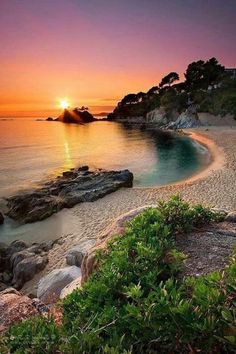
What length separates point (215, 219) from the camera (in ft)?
17.4

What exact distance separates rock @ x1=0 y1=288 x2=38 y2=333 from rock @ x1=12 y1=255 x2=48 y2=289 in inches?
279

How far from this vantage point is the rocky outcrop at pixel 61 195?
1823 cm

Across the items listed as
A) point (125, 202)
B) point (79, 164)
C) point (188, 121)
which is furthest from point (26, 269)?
point (188, 121)

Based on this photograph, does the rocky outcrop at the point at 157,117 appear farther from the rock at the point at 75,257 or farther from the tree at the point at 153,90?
the rock at the point at 75,257

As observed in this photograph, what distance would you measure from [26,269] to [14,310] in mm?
7769

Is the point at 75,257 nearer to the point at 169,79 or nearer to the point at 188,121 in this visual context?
the point at 188,121

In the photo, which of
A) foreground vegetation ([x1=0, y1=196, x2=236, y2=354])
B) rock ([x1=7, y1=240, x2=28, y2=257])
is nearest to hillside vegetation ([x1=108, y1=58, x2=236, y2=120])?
rock ([x1=7, y1=240, x2=28, y2=257])

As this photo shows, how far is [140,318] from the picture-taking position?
226 cm

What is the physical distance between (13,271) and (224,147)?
111 feet


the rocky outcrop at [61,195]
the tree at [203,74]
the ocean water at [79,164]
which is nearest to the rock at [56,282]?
the ocean water at [79,164]

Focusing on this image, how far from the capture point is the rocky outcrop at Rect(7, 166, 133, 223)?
59.8 feet

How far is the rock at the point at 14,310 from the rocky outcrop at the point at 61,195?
13.1m

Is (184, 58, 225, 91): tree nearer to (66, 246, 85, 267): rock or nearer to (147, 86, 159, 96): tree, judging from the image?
(147, 86, 159, 96): tree

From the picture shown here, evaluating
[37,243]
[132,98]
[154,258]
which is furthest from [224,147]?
[132,98]
